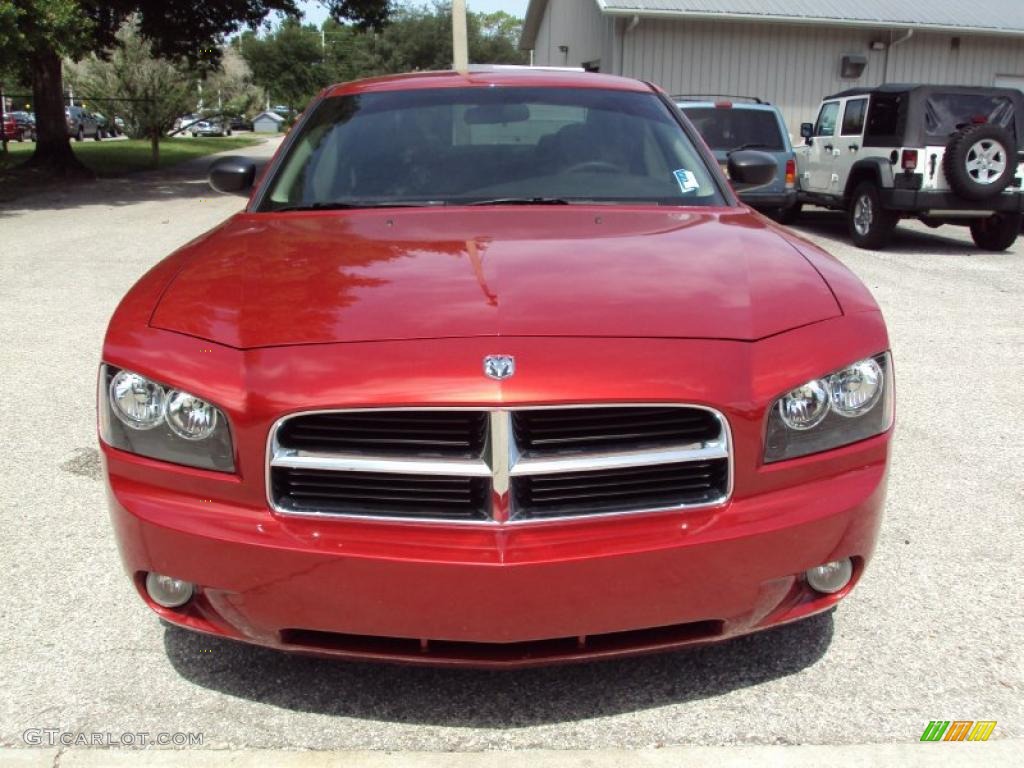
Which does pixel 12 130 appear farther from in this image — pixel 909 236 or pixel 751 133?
pixel 909 236

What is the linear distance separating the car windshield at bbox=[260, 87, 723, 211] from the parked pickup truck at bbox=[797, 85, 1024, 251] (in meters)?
7.92

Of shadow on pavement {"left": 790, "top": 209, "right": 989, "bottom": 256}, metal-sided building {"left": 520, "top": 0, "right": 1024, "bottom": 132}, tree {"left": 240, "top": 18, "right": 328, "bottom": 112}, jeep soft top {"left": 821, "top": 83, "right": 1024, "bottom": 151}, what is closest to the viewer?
jeep soft top {"left": 821, "top": 83, "right": 1024, "bottom": 151}

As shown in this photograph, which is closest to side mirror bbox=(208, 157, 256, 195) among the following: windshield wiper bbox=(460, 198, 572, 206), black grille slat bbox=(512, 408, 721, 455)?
windshield wiper bbox=(460, 198, 572, 206)

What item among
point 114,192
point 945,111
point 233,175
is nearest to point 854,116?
point 945,111

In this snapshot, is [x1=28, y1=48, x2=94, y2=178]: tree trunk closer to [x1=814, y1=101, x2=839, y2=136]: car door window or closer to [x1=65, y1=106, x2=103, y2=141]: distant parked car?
[x1=814, y1=101, x2=839, y2=136]: car door window

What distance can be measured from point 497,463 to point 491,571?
9.0 inches

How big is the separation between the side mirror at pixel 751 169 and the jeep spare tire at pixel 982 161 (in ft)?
24.2

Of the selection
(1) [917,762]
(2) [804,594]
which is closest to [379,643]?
(2) [804,594]

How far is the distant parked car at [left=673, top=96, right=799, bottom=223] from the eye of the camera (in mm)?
12211

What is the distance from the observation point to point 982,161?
1053cm

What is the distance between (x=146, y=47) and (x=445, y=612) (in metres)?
28.6

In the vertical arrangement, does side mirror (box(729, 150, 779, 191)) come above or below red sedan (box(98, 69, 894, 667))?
above

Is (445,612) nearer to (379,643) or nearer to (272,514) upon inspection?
(379,643)

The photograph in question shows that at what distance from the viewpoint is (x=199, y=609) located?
233cm
